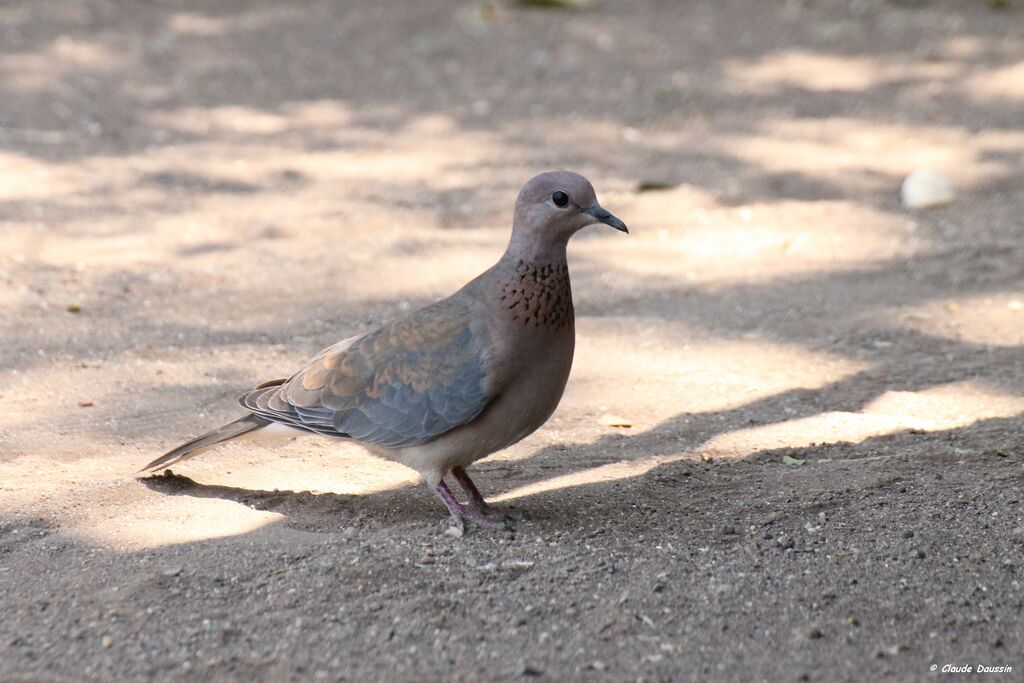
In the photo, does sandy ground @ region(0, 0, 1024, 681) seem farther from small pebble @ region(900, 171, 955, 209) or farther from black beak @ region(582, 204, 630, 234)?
black beak @ region(582, 204, 630, 234)

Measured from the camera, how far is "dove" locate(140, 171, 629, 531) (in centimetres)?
366

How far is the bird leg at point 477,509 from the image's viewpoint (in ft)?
12.3

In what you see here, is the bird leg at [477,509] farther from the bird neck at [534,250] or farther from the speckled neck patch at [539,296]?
the bird neck at [534,250]

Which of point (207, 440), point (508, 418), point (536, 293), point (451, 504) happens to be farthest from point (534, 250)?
point (207, 440)

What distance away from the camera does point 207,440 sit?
3965mm

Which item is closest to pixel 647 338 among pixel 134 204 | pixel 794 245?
pixel 794 245

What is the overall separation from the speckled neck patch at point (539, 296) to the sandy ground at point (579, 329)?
602 mm

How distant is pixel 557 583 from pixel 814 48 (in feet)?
24.7

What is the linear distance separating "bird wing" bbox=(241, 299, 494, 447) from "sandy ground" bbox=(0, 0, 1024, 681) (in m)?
0.26

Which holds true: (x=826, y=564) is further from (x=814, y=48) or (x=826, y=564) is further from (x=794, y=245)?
(x=814, y=48)

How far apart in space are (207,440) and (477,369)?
912 millimetres

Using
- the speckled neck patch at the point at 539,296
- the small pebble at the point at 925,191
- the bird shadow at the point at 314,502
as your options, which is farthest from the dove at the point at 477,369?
the small pebble at the point at 925,191

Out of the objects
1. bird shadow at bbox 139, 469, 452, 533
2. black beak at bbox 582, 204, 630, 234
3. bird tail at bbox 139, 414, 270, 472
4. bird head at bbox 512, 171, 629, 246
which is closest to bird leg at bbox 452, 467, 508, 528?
bird shadow at bbox 139, 469, 452, 533

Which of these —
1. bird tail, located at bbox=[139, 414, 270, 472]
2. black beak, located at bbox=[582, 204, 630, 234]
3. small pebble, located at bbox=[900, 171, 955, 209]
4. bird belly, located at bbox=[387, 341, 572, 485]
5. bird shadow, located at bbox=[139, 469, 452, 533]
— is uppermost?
black beak, located at bbox=[582, 204, 630, 234]
